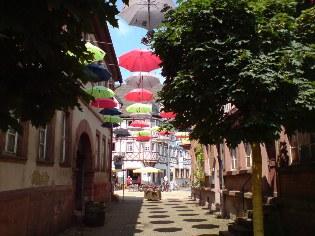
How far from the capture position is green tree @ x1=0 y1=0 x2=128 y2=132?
104 inches

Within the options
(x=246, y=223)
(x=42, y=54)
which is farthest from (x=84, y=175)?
(x=42, y=54)

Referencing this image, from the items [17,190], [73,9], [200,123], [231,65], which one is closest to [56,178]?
[17,190]

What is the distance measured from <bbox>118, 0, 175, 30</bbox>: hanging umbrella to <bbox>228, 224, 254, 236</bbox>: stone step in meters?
7.06

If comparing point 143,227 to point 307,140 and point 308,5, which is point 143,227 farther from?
point 308,5

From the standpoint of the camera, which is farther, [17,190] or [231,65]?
[17,190]

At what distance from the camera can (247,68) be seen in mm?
5754

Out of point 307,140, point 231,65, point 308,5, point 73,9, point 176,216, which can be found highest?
point 308,5

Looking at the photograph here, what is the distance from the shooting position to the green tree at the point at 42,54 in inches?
104

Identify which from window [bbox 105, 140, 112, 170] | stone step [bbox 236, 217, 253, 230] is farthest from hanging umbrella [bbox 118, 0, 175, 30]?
window [bbox 105, 140, 112, 170]

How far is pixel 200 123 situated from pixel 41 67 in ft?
13.4

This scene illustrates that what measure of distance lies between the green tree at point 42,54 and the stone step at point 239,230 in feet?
21.3

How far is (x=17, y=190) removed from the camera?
7715 mm

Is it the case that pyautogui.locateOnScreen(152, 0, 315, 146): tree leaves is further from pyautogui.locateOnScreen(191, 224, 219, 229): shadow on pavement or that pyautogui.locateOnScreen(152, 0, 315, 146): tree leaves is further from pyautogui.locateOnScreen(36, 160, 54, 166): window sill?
pyautogui.locateOnScreen(191, 224, 219, 229): shadow on pavement

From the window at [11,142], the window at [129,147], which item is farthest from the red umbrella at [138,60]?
the window at [129,147]
